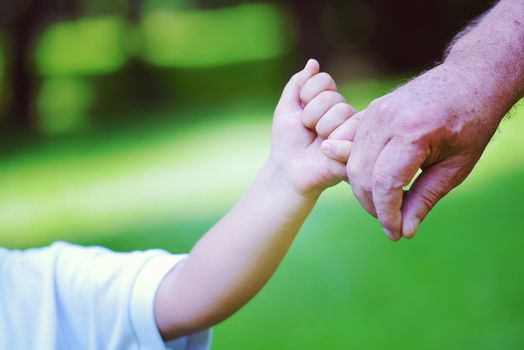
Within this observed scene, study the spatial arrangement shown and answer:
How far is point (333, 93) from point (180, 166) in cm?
636

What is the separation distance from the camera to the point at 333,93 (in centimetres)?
198

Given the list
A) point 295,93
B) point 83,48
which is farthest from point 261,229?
point 83,48

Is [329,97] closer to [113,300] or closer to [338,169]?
[338,169]

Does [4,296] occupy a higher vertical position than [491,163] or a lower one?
higher

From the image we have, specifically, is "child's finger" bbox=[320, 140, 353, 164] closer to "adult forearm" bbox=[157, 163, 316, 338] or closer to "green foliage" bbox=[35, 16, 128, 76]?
"adult forearm" bbox=[157, 163, 316, 338]

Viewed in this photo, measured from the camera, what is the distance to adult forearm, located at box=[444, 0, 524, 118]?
5.82 feet

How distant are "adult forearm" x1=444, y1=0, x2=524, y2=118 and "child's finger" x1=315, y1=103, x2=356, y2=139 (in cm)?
26

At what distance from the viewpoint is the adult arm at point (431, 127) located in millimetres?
1651

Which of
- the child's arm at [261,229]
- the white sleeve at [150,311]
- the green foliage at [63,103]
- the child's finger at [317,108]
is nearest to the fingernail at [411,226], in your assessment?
the child's arm at [261,229]

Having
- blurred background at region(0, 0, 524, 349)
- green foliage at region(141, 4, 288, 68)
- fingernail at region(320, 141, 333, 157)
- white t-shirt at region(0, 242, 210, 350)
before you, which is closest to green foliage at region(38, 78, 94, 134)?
blurred background at region(0, 0, 524, 349)

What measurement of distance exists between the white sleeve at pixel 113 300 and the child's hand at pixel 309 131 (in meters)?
0.40

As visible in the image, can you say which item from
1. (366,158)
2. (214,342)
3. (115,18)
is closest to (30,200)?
(214,342)

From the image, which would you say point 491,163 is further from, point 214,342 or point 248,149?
point 214,342

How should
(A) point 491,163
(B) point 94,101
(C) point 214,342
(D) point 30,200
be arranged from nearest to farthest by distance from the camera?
(C) point 214,342
(A) point 491,163
(D) point 30,200
(B) point 94,101
